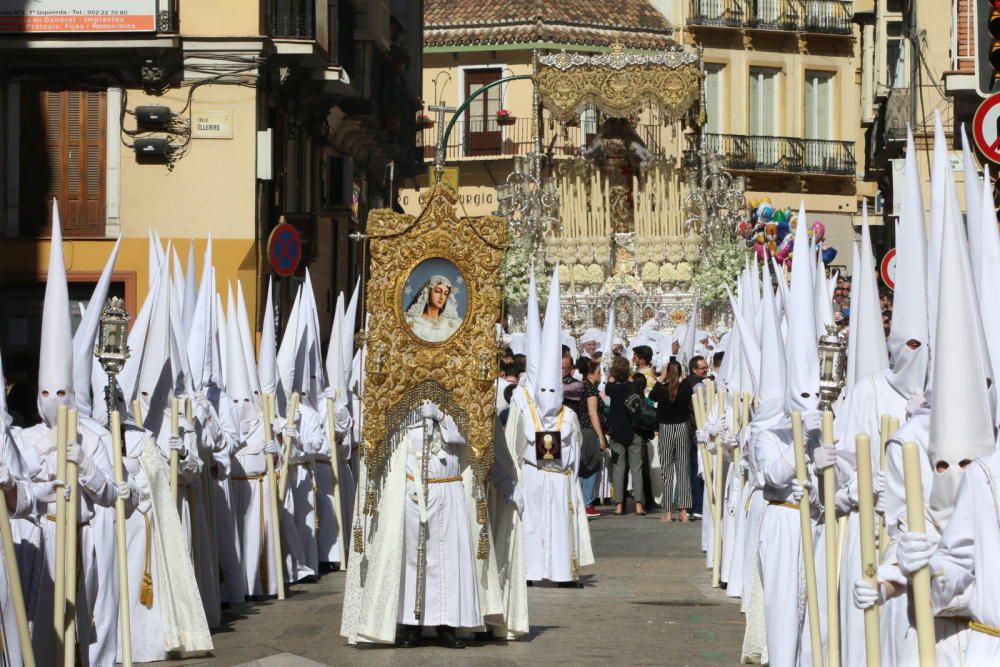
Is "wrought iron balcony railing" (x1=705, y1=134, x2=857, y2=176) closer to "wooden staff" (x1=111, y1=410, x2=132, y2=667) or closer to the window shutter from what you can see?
the window shutter

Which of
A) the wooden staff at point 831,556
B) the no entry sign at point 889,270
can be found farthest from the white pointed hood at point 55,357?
the no entry sign at point 889,270

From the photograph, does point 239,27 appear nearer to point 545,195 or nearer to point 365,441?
point 545,195

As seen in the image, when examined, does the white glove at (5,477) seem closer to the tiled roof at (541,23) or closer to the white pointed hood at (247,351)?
the white pointed hood at (247,351)

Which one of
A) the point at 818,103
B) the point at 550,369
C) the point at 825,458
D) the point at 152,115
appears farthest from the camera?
the point at 818,103

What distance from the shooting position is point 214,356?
1517 centimetres

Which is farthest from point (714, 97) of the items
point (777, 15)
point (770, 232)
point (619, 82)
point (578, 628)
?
point (578, 628)

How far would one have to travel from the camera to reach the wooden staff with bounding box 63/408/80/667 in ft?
30.9

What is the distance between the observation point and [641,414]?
22.8 meters

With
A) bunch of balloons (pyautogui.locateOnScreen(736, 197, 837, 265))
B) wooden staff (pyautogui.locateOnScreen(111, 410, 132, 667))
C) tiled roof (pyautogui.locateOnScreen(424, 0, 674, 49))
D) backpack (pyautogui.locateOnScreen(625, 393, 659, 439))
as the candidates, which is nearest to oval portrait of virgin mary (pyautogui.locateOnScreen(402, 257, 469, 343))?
wooden staff (pyautogui.locateOnScreen(111, 410, 132, 667))

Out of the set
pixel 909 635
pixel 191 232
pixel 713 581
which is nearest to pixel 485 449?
pixel 713 581

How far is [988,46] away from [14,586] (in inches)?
383

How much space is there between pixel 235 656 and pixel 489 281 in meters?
2.80

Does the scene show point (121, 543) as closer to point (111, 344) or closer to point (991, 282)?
point (111, 344)

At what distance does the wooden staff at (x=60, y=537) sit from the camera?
9203 millimetres
